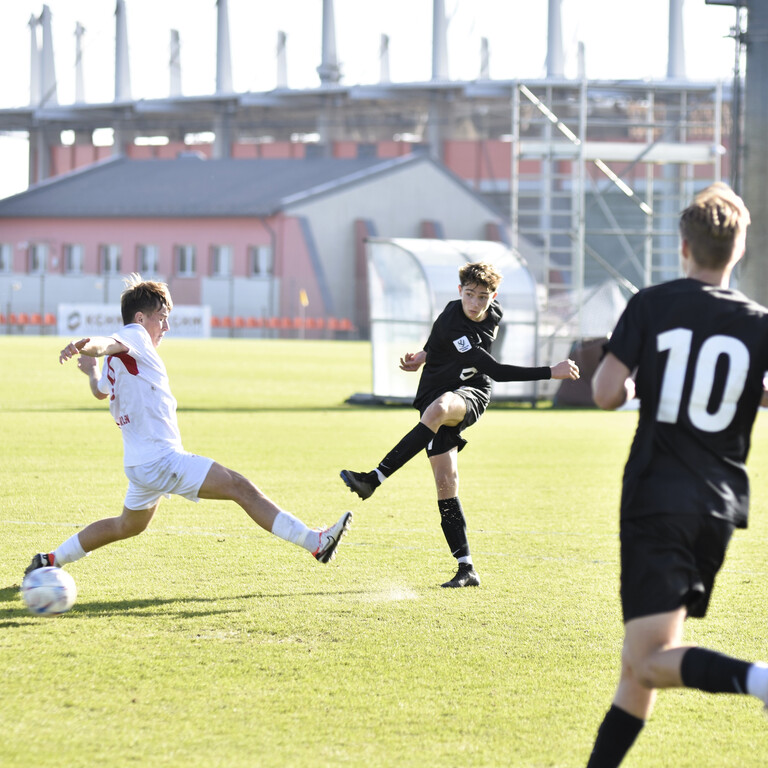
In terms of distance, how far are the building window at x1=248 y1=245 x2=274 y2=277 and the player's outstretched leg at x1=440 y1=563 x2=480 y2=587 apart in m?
52.8

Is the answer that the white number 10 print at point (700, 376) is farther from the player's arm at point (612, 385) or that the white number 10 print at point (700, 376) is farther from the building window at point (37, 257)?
the building window at point (37, 257)

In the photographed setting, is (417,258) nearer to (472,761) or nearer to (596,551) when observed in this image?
(596,551)

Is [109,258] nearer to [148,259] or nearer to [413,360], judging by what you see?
[148,259]

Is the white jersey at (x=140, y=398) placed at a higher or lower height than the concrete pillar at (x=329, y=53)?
lower

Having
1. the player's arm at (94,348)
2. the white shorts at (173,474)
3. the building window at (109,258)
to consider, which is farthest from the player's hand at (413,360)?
the building window at (109,258)

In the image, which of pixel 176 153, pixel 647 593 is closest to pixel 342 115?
→ pixel 176 153

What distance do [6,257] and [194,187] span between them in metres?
10.2

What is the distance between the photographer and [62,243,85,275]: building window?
6450cm

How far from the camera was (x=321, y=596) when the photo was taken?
712 centimetres

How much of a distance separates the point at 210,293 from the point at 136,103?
1893 cm

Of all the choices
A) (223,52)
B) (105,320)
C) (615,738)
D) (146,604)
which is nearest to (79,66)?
(223,52)

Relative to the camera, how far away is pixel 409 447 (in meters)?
7.48

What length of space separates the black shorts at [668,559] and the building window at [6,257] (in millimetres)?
64784

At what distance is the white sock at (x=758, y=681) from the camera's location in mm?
3639
